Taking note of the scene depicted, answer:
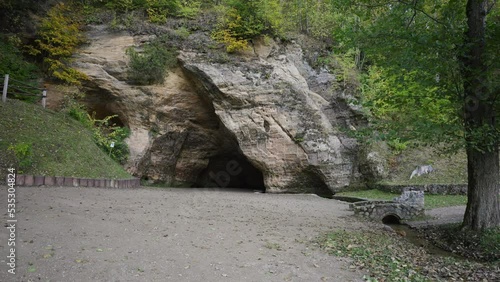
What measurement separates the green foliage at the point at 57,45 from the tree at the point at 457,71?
12910 millimetres

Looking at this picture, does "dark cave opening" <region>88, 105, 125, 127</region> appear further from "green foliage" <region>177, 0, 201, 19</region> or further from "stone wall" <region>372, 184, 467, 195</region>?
"stone wall" <region>372, 184, 467, 195</region>

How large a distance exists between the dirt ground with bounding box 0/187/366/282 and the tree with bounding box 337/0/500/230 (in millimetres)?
3231

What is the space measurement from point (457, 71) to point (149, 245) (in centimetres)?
740

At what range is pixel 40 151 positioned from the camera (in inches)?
392

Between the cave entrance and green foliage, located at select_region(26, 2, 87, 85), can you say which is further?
the cave entrance

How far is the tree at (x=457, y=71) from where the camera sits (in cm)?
668

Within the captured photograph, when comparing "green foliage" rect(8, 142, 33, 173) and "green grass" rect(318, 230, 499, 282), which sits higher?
"green foliage" rect(8, 142, 33, 173)

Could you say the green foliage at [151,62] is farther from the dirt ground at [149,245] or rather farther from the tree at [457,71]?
the tree at [457,71]

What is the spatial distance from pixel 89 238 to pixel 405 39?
7.63m

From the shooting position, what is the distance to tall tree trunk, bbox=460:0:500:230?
6836mm

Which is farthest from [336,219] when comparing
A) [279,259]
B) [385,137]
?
[279,259]

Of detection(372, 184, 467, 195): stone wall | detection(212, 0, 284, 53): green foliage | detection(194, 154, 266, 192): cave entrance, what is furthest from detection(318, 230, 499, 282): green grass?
detection(194, 154, 266, 192): cave entrance

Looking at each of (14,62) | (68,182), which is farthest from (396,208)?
(14,62)

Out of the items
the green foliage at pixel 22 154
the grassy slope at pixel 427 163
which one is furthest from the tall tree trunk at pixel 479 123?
the green foliage at pixel 22 154
